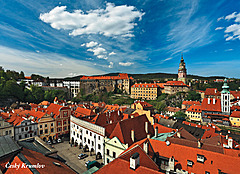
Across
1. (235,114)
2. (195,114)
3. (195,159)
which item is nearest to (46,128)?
(195,159)

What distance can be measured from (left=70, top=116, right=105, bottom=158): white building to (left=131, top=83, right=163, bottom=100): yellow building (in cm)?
5831

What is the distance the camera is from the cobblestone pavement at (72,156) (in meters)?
21.1

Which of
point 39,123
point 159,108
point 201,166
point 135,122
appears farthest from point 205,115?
point 39,123

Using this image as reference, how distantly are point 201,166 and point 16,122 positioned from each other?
109 ft

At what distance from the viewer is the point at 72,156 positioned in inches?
966

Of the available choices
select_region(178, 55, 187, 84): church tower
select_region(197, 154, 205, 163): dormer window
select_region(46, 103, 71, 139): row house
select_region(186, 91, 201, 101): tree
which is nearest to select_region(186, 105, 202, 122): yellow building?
select_region(186, 91, 201, 101): tree

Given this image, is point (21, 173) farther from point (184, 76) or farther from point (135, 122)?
point (184, 76)

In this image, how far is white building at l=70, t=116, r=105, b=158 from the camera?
73.6 ft

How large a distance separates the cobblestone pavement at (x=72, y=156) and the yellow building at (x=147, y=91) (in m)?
59.9

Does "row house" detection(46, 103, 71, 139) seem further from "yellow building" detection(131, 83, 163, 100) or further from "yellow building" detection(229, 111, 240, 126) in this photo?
"yellow building" detection(131, 83, 163, 100)

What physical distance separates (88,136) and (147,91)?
205 ft

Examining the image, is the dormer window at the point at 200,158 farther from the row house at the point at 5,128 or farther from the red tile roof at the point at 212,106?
the red tile roof at the point at 212,106

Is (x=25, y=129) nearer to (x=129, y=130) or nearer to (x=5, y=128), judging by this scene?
(x=5, y=128)

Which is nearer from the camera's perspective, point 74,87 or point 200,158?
point 200,158
